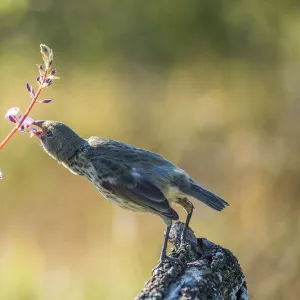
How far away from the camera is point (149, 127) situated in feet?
36.8

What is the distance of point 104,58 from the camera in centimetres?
1382

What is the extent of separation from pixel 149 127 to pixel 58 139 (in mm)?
7671

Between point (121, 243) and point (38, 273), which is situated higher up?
point (121, 243)

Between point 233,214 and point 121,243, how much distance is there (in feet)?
4.41

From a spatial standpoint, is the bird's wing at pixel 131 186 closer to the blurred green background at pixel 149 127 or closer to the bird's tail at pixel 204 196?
the bird's tail at pixel 204 196

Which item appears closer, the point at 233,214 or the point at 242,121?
the point at 233,214

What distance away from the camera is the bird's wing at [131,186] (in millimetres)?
3189

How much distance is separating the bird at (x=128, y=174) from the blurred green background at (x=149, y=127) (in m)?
1.84

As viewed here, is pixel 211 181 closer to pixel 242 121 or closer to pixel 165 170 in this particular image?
pixel 242 121

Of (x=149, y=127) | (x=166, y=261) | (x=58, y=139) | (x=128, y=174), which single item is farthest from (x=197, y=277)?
(x=149, y=127)

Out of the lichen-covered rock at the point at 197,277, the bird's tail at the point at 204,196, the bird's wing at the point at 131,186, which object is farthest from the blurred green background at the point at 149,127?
the lichen-covered rock at the point at 197,277


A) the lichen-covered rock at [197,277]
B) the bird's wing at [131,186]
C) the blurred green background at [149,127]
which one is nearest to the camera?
the lichen-covered rock at [197,277]

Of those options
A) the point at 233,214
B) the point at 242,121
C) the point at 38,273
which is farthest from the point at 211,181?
the point at 38,273

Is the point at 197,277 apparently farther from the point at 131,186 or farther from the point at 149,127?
the point at 149,127
